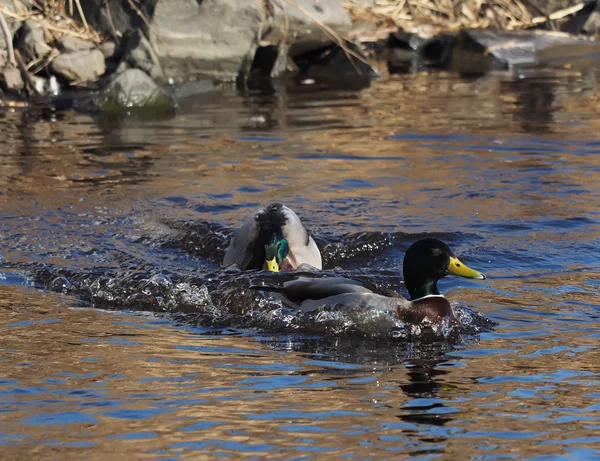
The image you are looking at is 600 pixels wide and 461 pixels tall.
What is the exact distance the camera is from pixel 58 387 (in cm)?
466

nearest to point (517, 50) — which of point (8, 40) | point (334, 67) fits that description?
point (334, 67)

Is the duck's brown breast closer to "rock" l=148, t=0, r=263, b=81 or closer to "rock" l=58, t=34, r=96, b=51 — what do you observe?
"rock" l=148, t=0, r=263, b=81

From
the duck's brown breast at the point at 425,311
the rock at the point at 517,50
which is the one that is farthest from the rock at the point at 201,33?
the duck's brown breast at the point at 425,311

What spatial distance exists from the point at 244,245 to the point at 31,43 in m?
6.96

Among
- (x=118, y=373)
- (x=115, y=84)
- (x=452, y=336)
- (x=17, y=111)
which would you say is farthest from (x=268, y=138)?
(x=118, y=373)

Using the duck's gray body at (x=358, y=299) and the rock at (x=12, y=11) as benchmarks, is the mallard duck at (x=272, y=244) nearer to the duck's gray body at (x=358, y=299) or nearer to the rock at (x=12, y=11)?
the duck's gray body at (x=358, y=299)

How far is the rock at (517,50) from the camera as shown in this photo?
1638 cm

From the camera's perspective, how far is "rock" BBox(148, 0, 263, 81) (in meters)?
13.8

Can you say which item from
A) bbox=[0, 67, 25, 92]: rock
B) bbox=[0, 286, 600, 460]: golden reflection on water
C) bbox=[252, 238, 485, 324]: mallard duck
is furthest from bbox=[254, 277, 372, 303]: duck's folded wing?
bbox=[0, 67, 25, 92]: rock

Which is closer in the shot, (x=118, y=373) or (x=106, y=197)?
(x=118, y=373)

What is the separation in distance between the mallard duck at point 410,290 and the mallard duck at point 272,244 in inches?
29.1

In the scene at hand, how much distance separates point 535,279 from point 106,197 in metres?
3.47

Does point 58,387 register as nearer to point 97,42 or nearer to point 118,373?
point 118,373

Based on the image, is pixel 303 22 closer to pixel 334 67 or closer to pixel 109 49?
pixel 334 67
